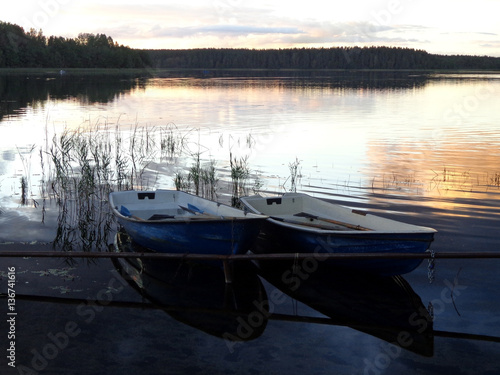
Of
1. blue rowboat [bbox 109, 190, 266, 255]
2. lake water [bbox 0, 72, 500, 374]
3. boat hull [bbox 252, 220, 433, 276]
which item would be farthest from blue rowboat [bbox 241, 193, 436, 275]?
blue rowboat [bbox 109, 190, 266, 255]

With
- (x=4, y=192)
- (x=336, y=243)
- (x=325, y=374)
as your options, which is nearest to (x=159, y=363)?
(x=325, y=374)

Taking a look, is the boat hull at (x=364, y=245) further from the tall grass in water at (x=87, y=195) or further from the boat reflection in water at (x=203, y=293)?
the tall grass in water at (x=87, y=195)

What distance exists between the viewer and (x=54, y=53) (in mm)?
110125

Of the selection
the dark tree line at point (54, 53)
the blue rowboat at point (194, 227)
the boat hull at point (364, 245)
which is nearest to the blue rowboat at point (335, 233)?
the boat hull at point (364, 245)

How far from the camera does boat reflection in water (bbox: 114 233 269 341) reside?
6219 mm

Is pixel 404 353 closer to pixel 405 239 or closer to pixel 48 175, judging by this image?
pixel 405 239

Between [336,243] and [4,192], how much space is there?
25.6 feet

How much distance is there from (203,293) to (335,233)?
1.77m

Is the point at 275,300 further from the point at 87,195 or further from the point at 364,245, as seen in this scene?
the point at 87,195

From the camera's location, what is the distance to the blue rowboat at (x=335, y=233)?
6855 millimetres

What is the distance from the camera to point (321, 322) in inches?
247

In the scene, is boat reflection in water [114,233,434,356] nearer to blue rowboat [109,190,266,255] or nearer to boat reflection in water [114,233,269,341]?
boat reflection in water [114,233,269,341]

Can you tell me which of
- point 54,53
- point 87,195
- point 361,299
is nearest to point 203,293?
point 361,299

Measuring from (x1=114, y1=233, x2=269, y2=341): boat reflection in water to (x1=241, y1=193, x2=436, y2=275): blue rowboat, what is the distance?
0.69 metres
